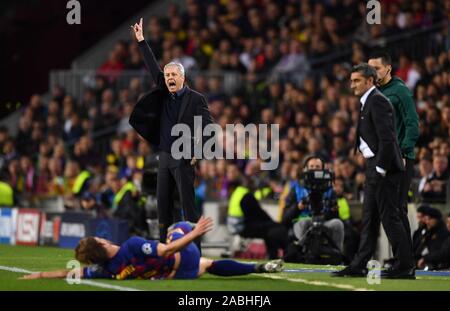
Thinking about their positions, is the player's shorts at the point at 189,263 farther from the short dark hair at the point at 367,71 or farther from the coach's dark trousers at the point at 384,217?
the short dark hair at the point at 367,71

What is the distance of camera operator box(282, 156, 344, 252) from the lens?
16453 millimetres

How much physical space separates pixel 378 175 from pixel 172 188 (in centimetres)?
239

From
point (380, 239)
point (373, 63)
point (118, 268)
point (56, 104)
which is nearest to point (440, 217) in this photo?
point (380, 239)

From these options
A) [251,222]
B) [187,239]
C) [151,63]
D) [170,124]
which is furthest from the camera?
[251,222]

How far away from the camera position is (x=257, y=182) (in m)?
20.7

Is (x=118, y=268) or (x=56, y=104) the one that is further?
(x=56, y=104)

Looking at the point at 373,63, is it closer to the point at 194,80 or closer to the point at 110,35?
the point at 194,80

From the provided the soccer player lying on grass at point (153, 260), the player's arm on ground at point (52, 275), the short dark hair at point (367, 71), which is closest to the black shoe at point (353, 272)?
the soccer player lying on grass at point (153, 260)

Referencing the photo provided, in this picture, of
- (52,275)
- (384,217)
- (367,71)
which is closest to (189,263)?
(52,275)

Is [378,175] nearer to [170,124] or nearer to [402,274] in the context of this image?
[402,274]

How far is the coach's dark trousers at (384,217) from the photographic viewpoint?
1203 centimetres

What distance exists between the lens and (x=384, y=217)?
12023mm

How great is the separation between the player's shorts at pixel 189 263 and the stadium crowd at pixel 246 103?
5958 millimetres
